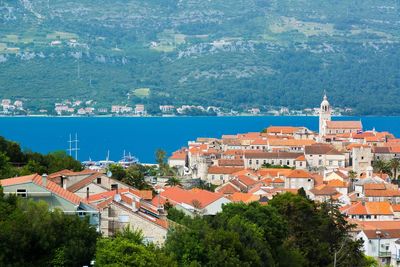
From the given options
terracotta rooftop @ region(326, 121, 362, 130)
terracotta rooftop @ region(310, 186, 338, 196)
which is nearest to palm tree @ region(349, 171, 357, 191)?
terracotta rooftop @ region(310, 186, 338, 196)

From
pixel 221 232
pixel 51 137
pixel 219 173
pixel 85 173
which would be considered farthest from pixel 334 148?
pixel 51 137

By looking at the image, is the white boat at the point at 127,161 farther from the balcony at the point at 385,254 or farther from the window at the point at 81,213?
the window at the point at 81,213

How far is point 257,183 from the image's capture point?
7094 centimetres

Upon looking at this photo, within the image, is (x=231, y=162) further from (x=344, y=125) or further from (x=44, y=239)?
(x=44, y=239)

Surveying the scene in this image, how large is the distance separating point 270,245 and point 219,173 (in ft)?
155

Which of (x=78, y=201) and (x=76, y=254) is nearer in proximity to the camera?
(x=76, y=254)

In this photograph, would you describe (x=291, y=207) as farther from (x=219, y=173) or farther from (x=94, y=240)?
(x=219, y=173)

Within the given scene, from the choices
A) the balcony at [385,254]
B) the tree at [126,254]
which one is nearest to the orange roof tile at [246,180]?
the balcony at [385,254]

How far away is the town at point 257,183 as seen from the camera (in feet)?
94.7

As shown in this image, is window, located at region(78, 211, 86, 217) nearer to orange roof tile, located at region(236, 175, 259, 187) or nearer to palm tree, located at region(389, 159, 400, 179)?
orange roof tile, located at region(236, 175, 259, 187)

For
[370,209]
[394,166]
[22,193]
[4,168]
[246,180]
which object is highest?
[394,166]

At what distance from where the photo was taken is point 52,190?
92.6ft

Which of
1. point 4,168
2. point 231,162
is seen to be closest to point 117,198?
point 4,168

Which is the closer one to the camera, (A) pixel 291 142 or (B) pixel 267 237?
(B) pixel 267 237
